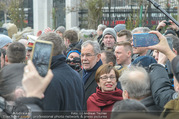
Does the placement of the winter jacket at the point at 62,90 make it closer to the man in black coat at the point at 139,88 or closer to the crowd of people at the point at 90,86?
the crowd of people at the point at 90,86

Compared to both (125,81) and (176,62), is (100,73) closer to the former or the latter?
(125,81)

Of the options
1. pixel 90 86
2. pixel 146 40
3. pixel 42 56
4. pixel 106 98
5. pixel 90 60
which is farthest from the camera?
pixel 90 60

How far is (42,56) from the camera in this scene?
2342 millimetres

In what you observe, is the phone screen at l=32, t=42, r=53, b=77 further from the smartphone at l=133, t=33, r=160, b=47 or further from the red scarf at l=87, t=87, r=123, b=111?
the red scarf at l=87, t=87, r=123, b=111

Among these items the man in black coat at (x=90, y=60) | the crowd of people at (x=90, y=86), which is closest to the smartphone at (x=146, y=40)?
the crowd of people at (x=90, y=86)

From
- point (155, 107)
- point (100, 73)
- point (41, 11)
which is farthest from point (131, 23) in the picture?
point (155, 107)

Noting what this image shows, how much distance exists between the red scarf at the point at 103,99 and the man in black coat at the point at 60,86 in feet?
1.39

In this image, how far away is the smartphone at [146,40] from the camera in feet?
11.2

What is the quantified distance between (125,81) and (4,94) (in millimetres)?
1157

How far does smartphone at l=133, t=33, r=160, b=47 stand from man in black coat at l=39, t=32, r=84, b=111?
2.56 feet

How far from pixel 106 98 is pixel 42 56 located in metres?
1.78

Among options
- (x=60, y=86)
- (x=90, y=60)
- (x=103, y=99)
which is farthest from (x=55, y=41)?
(x=90, y=60)

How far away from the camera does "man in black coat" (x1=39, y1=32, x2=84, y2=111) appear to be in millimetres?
3182

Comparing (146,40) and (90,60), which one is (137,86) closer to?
(146,40)
